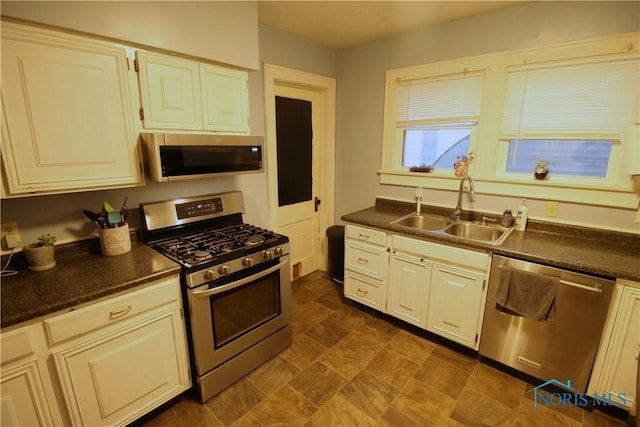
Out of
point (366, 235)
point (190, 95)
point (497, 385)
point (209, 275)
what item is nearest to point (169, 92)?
point (190, 95)

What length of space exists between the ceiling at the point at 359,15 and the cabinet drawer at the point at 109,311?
199 centimetres

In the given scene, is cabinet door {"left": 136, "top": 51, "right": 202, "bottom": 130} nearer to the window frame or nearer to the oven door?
the oven door

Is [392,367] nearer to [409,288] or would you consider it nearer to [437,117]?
[409,288]

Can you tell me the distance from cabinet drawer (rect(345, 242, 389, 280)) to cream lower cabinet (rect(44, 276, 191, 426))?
149cm

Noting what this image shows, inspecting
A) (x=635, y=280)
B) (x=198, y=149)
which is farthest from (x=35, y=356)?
(x=635, y=280)

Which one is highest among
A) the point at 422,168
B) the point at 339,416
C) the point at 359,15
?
the point at 359,15

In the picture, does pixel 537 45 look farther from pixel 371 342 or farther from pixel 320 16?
pixel 371 342

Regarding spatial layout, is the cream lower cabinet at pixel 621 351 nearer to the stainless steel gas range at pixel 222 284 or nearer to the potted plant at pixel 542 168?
the potted plant at pixel 542 168

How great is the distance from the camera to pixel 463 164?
2.55 meters

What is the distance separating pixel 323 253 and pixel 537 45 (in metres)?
2.70

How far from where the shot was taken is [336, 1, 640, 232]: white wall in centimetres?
197

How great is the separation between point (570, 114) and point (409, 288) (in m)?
1.67

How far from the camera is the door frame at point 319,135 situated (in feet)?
8.81

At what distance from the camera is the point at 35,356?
4.15 ft
